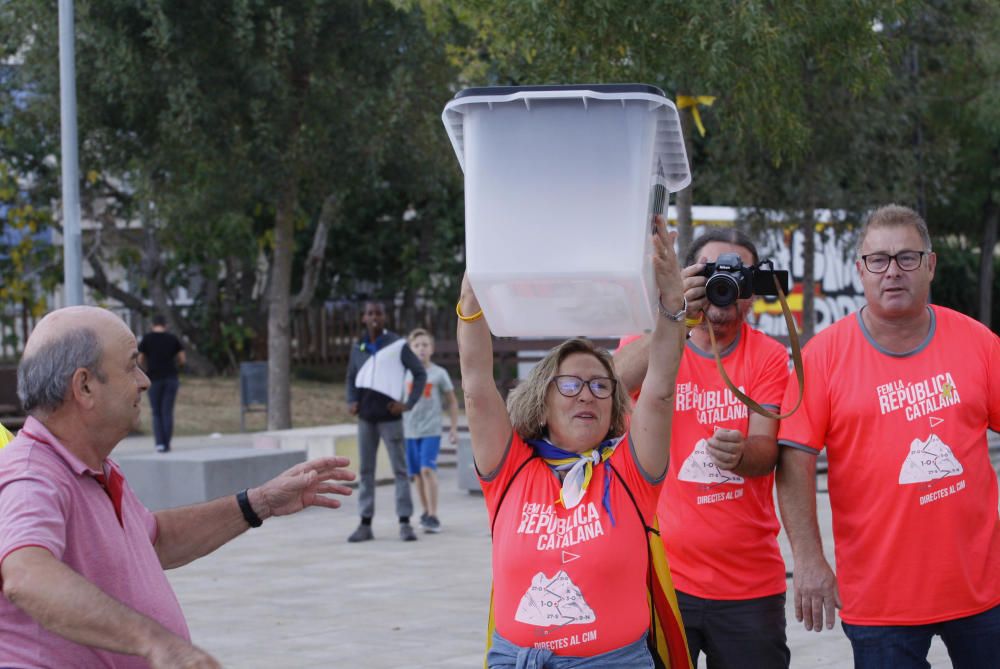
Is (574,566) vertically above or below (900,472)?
below

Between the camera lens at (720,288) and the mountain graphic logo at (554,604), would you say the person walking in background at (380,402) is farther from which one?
the mountain graphic logo at (554,604)

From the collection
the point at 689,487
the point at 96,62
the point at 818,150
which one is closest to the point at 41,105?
the point at 96,62

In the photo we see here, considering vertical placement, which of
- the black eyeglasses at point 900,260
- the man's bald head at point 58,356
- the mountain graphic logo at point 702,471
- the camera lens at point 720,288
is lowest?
the mountain graphic logo at point 702,471

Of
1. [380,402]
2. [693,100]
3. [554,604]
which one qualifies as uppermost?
[693,100]

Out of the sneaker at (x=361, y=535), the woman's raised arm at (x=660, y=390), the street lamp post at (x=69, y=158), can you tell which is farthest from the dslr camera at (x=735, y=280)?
the street lamp post at (x=69, y=158)

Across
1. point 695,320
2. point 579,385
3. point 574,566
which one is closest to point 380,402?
point 695,320

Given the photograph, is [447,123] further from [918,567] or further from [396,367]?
[396,367]

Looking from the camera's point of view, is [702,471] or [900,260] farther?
[702,471]

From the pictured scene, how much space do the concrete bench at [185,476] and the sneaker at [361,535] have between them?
1379 millimetres

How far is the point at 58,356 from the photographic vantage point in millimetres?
3230

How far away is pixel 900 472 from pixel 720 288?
805 millimetres

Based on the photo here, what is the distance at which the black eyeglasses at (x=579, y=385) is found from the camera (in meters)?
4.21


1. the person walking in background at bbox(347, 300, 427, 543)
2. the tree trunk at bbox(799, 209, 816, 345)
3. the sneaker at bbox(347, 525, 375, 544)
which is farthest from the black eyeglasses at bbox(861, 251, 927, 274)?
the tree trunk at bbox(799, 209, 816, 345)

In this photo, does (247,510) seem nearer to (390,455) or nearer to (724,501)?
(724,501)
